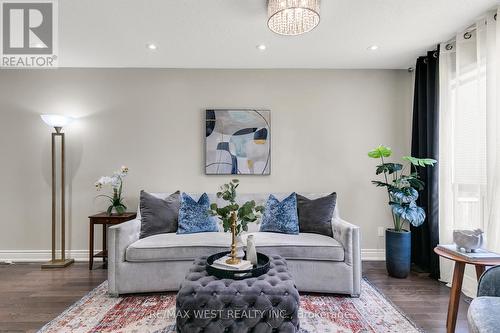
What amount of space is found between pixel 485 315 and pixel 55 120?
4325 mm

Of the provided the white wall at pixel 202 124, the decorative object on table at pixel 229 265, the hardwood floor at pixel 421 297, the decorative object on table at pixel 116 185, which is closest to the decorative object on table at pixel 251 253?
the decorative object on table at pixel 229 265

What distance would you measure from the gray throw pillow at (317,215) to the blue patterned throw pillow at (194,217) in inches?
39.9

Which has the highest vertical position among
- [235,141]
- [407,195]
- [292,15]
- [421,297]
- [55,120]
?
[292,15]

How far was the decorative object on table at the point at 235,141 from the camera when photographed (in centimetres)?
372

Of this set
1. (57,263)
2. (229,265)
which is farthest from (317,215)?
(57,263)

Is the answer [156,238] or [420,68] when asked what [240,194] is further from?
[420,68]

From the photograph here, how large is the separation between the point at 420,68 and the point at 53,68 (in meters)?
4.81

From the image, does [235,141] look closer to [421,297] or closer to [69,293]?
[69,293]

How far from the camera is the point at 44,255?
372 centimetres

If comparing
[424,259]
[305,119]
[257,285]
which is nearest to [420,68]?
[305,119]

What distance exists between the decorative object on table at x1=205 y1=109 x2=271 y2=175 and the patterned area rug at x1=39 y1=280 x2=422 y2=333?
5.67ft

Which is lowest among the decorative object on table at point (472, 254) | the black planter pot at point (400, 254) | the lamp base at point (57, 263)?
the lamp base at point (57, 263)

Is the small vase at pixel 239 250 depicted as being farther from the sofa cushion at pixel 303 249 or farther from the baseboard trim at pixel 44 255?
the baseboard trim at pixel 44 255

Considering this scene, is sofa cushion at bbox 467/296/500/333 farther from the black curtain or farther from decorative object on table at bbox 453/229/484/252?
the black curtain
